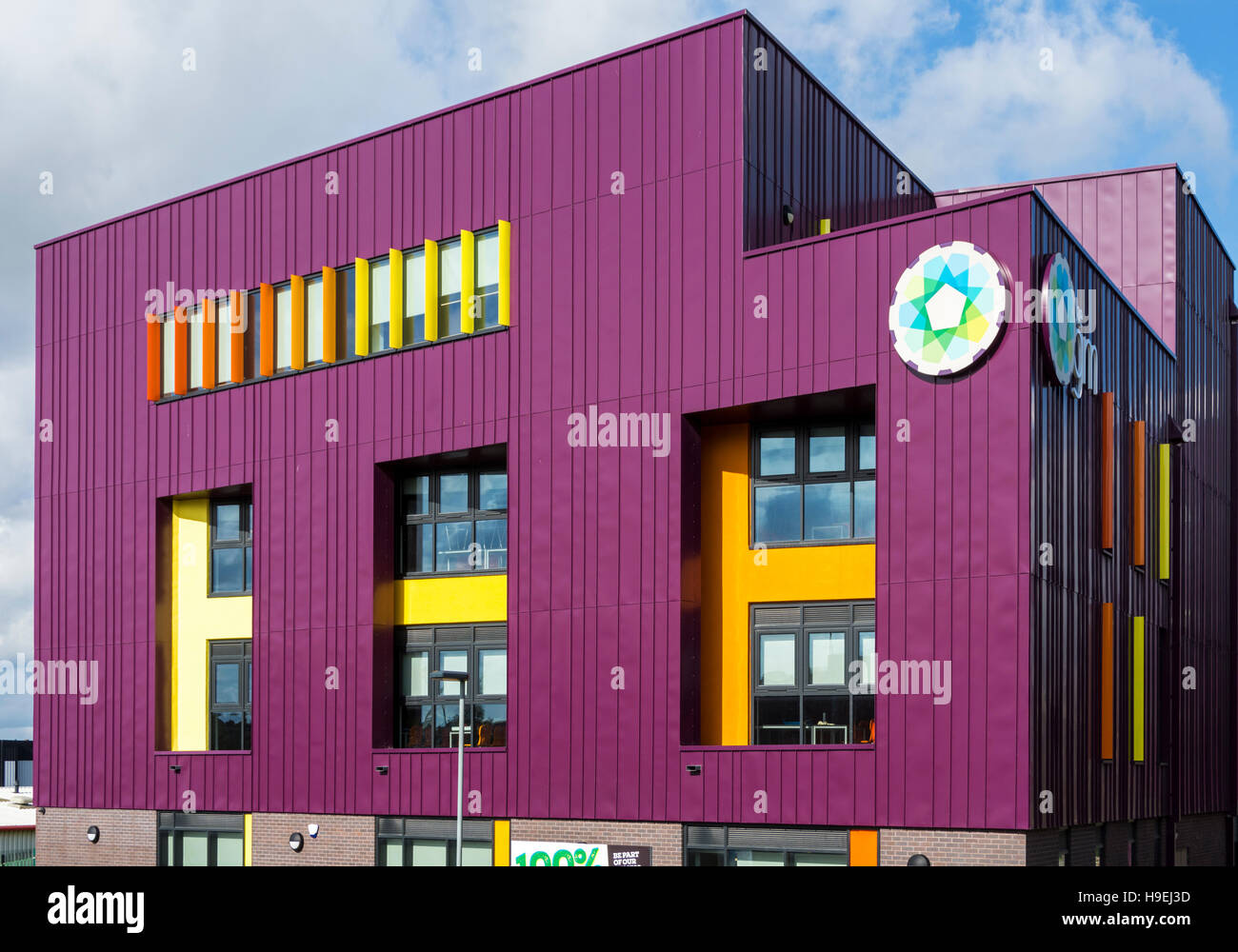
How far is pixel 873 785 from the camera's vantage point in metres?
22.9

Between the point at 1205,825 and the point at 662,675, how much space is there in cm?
1617

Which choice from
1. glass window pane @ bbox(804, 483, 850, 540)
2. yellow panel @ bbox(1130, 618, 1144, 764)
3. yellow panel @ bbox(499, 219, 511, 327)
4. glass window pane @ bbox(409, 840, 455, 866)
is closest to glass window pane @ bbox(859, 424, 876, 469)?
glass window pane @ bbox(804, 483, 850, 540)

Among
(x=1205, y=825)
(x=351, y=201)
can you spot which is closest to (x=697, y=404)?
(x=351, y=201)

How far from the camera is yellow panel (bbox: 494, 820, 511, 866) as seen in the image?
88.2 ft

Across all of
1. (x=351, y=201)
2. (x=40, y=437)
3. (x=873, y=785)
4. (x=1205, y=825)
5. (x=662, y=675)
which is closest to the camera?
(x=873, y=785)

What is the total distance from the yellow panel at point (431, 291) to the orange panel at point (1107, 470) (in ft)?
40.6

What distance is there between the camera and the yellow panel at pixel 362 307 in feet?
99.1

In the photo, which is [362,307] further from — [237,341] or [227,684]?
[227,684]

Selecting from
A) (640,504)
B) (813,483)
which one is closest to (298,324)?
(640,504)

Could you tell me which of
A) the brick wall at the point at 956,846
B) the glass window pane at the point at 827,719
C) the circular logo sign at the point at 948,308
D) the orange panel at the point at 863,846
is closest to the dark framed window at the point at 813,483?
the circular logo sign at the point at 948,308

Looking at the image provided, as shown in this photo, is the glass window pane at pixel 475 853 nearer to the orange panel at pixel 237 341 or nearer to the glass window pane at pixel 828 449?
the glass window pane at pixel 828 449

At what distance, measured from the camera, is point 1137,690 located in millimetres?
27828

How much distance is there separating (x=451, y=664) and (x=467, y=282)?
24.2 ft
